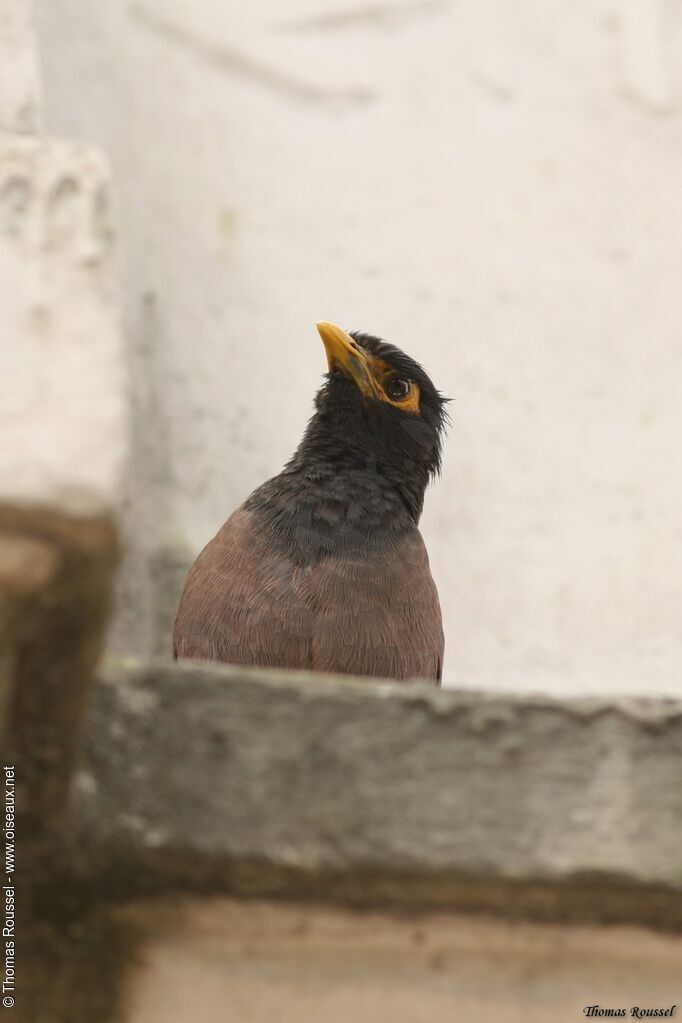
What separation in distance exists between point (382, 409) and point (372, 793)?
1773 mm

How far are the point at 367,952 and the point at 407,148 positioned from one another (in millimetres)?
2326

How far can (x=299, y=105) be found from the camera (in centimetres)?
374

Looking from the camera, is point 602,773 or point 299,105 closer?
point 602,773

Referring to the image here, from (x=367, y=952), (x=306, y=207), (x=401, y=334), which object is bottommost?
(x=367, y=952)

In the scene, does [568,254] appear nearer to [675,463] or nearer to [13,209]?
[675,463]

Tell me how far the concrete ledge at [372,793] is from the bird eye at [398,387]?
1733mm

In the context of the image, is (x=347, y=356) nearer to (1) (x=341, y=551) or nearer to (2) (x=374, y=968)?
(1) (x=341, y=551)

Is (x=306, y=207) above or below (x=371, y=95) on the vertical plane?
below

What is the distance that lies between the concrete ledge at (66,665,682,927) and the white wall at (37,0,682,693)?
5.27 ft

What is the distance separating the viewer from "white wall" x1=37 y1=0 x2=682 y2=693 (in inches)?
137

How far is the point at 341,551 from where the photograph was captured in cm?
298

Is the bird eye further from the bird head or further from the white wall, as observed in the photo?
the white wall

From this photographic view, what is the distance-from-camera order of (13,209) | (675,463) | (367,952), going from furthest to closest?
(675,463), (367,952), (13,209)

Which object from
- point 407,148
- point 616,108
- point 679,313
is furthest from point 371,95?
point 679,313
